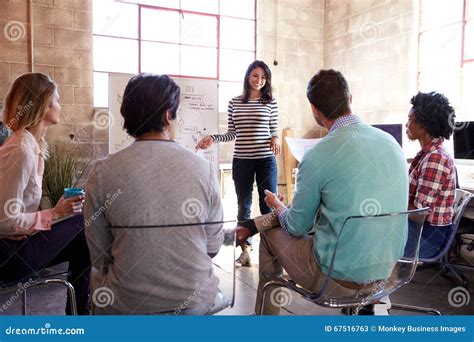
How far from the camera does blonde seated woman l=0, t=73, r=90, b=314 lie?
1.49 m

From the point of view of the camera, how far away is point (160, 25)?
4691 millimetres

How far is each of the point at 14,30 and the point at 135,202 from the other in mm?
3609

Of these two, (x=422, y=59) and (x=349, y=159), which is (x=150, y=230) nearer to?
(x=349, y=159)

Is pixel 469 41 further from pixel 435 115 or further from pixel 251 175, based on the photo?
pixel 251 175

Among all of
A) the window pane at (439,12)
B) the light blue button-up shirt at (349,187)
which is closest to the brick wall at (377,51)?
the window pane at (439,12)

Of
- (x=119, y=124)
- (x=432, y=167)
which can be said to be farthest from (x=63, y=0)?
(x=432, y=167)

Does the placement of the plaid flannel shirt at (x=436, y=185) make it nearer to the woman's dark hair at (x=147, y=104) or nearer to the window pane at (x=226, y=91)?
the woman's dark hair at (x=147, y=104)

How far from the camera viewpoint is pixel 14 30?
13.0 feet

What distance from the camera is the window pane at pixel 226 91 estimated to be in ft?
16.5

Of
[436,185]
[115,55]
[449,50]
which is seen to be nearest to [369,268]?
[436,185]

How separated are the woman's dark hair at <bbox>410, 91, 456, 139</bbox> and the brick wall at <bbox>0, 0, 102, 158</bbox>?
3160mm

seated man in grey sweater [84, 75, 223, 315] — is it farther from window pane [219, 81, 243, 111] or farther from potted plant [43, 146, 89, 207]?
window pane [219, 81, 243, 111]

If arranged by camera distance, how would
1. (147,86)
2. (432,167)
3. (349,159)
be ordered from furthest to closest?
1. (432,167)
2. (349,159)
3. (147,86)

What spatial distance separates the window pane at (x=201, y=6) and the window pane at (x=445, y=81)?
2348 millimetres
